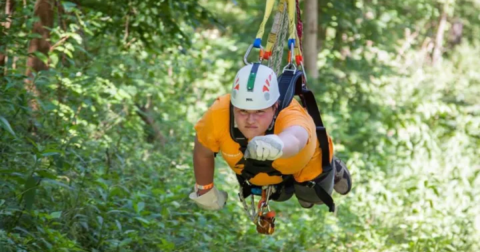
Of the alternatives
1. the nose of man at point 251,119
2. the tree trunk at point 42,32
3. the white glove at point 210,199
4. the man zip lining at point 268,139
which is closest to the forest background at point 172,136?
A: the tree trunk at point 42,32

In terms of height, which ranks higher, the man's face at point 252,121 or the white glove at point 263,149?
the white glove at point 263,149

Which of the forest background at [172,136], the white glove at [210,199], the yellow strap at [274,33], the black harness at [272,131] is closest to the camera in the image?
the black harness at [272,131]

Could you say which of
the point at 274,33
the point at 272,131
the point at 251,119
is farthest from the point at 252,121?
the point at 274,33

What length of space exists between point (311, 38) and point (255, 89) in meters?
8.84

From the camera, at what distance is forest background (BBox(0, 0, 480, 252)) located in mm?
6028

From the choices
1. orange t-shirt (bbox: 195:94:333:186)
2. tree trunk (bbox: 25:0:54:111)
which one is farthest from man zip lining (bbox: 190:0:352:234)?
tree trunk (bbox: 25:0:54:111)

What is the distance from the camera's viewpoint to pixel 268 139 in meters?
3.53

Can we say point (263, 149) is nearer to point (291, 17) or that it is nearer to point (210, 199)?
point (210, 199)

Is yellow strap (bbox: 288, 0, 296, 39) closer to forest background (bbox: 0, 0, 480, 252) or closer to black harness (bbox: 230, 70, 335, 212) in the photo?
black harness (bbox: 230, 70, 335, 212)

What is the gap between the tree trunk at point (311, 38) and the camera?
12.5m

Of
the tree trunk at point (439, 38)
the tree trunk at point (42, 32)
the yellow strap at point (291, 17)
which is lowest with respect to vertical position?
the tree trunk at point (439, 38)

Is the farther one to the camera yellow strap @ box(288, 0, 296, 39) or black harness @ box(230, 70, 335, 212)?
yellow strap @ box(288, 0, 296, 39)

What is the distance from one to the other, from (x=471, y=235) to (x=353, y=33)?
557 centimetres

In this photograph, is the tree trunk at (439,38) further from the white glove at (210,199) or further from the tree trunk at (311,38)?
the white glove at (210,199)
